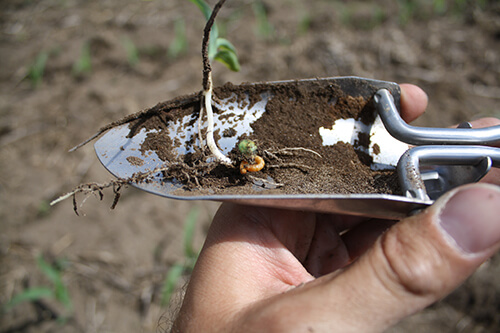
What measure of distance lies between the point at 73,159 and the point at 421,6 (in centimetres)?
337

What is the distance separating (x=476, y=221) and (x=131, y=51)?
2.68 meters

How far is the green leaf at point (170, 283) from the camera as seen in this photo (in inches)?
70.9

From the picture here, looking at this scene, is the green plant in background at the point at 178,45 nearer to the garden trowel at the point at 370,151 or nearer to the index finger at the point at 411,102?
the garden trowel at the point at 370,151

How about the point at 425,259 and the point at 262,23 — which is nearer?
the point at 425,259

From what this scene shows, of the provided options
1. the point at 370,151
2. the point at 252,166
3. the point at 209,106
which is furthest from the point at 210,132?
the point at 370,151

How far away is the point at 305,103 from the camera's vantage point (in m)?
1.34

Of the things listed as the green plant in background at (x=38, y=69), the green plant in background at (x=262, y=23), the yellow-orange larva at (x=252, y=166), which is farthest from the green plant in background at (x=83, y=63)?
the yellow-orange larva at (x=252, y=166)

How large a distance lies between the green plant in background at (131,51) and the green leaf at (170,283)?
1800 millimetres

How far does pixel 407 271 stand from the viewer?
841 mm

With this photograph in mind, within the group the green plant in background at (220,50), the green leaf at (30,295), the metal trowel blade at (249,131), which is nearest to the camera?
the metal trowel blade at (249,131)

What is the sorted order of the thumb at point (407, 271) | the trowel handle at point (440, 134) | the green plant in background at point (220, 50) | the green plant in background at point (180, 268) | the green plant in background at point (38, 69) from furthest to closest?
the green plant in background at point (38, 69)
the green plant in background at point (180, 268)
the green plant in background at point (220, 50)
the trowel handle at point (440, 134)
the thumb at point (407, 271)

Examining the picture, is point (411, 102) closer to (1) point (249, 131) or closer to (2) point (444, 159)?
(2) point (444, 159)

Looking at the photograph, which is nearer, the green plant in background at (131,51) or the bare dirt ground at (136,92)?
the bare dirt ground at (136,92)

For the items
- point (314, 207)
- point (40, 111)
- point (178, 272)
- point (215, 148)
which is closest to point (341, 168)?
point (314, 207)
